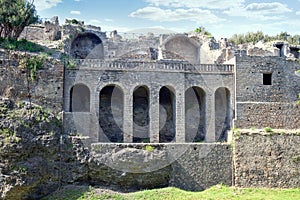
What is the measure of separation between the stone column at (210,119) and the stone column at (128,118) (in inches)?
203

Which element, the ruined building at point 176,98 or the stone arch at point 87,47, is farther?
the stone arch at point 87,47

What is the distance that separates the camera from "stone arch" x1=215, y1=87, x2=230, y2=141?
99.8 feet

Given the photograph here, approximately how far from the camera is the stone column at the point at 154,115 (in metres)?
28.7

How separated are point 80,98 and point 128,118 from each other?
3717 millimetres

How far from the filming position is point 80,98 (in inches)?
1175

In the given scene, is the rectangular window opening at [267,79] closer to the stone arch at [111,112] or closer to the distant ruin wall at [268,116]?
the distant ruin wall at [268,116]

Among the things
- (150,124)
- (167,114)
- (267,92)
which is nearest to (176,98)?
(167,114)

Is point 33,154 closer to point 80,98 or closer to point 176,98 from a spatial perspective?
point 80,98

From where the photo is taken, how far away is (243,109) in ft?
94.2

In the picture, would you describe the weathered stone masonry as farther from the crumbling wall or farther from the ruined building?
the crumbling wall

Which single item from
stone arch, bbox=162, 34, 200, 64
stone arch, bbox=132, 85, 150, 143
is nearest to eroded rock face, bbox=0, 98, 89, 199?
stone arch, bbox=132, 85, 150, 143

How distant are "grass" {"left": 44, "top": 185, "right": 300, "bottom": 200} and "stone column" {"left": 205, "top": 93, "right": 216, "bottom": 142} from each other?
453cm

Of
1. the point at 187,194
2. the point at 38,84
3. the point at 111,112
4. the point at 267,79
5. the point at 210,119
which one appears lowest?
the point at 187,194

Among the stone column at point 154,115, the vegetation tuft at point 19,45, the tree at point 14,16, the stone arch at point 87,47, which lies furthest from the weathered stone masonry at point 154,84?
the stone arch at point 87,47
